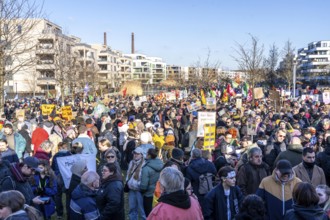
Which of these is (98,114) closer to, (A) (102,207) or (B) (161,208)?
(A) (102,207)

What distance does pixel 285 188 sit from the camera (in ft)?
18.6

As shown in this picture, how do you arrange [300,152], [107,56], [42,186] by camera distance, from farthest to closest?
[107,56], [300,152], [42,186]

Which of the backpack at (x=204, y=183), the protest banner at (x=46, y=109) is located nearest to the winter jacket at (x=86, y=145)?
the backpack at (x=204, y=183)

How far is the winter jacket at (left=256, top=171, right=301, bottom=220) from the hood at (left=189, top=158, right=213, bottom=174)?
1.46m

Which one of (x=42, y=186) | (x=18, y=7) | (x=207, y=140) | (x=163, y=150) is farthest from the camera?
(x=18, y=7)

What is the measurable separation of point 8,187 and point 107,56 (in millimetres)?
101680

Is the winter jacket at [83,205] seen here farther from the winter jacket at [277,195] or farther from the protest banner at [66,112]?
the protest banner at [66,112]

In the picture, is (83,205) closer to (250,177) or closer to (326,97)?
(250,177)

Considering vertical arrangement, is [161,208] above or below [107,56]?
below

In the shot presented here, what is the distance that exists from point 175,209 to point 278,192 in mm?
2045

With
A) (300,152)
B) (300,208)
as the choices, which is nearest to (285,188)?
(300,208)

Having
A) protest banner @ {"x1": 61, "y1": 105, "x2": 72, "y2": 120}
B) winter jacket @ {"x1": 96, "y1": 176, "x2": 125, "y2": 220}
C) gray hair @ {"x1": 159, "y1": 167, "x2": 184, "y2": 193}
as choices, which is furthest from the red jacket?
protest banner @ {"x1": 61, "y1": 105, "x2": 72, "y2": 120}

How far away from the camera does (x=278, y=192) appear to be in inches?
224

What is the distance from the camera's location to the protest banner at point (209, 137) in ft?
32.2
